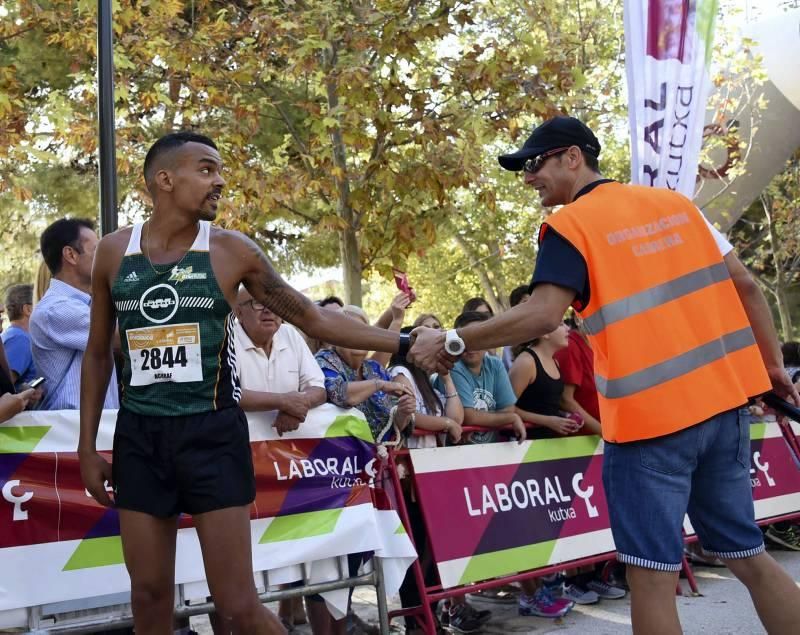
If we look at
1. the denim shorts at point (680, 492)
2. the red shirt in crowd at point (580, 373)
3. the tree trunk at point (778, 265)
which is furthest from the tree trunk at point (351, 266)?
the tree trunk at point (778, 265)

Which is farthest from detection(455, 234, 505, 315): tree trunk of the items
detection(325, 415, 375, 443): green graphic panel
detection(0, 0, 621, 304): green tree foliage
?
detection(325, 415, 375, 443): green graphic panel

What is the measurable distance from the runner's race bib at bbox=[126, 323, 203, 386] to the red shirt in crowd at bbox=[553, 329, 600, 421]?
4229 mm

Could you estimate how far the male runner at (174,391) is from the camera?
3574 mm

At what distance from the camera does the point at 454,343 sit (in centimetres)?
Result: 430

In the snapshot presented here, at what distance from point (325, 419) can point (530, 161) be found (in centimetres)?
219

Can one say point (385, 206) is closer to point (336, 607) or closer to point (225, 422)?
point (336, 607)

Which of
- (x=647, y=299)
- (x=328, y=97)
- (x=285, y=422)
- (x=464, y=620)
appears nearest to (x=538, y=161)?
(x=647, y=299)

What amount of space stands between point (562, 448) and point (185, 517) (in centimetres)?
291

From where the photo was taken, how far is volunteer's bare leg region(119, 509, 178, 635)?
11.7ft

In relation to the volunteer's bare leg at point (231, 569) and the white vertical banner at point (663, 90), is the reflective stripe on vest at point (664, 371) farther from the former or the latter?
the white vertical banner at point (663, 90)

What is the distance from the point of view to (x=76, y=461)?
475 centimetres

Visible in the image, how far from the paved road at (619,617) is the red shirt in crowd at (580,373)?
4.80 ft

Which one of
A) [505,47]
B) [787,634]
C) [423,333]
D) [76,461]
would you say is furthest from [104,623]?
[505,47]

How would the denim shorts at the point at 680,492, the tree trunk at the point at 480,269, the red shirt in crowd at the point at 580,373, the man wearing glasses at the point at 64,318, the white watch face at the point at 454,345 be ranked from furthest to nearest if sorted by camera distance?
the tree trunk at the point at 480,269 < the red shirt in crowd at the point at 580,373 < the man wearing glasses at the point at 64,318 < the white watch face at the point at 454,345 < the denim shorts at the point at 680,492
